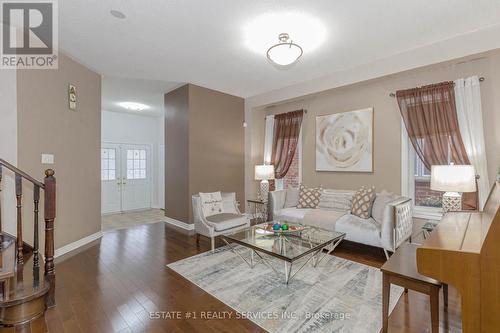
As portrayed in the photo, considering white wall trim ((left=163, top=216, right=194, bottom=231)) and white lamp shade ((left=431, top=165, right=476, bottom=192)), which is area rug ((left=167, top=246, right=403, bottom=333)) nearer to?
white lamp shade ((left=431, top=165, right=476, bottom=192))

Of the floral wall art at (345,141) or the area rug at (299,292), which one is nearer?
the area rug at (299,292)

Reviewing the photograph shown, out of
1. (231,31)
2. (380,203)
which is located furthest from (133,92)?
(380,203)

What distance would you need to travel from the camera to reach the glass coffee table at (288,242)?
250cm

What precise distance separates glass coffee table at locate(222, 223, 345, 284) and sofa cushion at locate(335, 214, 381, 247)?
48cm

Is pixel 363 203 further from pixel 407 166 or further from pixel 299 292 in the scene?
pixel 299 292

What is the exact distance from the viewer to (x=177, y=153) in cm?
502

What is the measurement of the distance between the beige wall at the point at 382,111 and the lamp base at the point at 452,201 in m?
0.61

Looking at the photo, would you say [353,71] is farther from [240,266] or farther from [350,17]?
[240,266]

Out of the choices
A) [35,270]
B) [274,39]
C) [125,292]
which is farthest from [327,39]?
[35,270]

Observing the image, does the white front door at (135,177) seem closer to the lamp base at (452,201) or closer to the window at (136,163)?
the window at (136,163)

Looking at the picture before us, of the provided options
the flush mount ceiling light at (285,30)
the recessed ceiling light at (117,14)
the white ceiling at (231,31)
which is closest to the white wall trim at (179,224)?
the white ceiling at (231,31)

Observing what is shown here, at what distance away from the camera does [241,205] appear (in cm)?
581

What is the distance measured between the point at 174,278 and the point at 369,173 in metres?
3.46

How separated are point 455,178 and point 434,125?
954mm
